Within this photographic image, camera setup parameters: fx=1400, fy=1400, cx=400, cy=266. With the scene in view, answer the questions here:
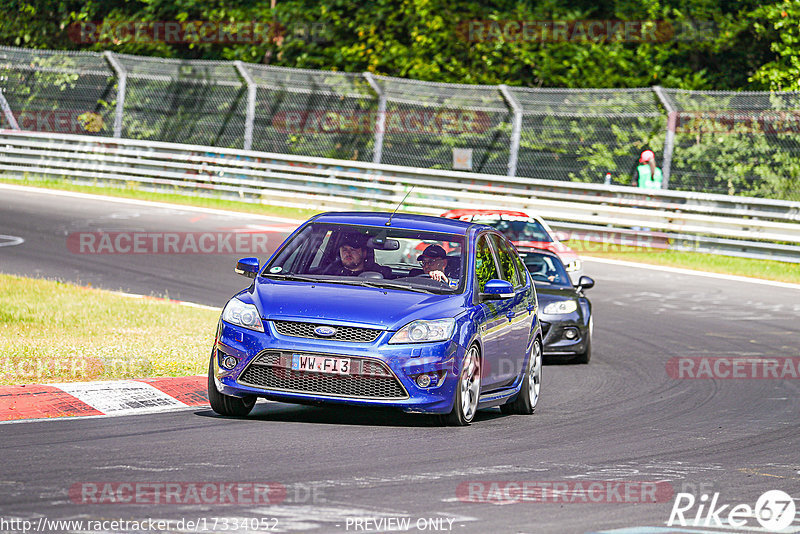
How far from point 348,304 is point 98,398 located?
1925 mm

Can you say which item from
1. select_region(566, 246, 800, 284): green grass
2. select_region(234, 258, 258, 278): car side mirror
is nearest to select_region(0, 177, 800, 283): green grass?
select_region(566, 246, 800, 284): green grass

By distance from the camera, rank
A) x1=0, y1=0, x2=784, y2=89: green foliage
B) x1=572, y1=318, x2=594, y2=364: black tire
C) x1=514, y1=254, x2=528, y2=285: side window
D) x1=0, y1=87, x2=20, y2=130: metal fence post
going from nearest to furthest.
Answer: x1=514, y1=254, x2=528, y2=285: side window
x1=572, y1=318, x2=594, y2=364: black tire
x1=0, y1=0, x2=784, y2=89: green foliage
x1=0, y1=87, x2=20, y2=130: metal fence post

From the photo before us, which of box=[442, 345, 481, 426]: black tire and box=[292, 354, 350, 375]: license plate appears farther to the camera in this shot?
box=[442, 345, 481, 426]: black tire

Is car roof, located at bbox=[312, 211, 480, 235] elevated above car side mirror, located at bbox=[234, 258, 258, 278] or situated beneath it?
elevated above

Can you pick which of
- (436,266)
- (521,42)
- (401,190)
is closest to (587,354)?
(436,266)

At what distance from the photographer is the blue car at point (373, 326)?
900 centimetres

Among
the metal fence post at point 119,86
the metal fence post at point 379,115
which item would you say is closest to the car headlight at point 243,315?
the metal fence post at point 379,115

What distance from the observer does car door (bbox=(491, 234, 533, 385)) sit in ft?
34.4

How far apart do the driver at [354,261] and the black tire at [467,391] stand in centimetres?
92

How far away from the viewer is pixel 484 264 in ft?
34.5

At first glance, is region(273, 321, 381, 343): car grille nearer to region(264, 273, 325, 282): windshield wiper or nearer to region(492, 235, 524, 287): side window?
region(264, 273, 325, 282): windshield wiper

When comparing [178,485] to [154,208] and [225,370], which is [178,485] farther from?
[154,208]

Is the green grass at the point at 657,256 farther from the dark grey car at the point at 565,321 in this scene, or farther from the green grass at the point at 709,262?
the dark grey car at the point at 565,321

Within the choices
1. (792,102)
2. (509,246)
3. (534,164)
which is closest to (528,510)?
(509,246)
